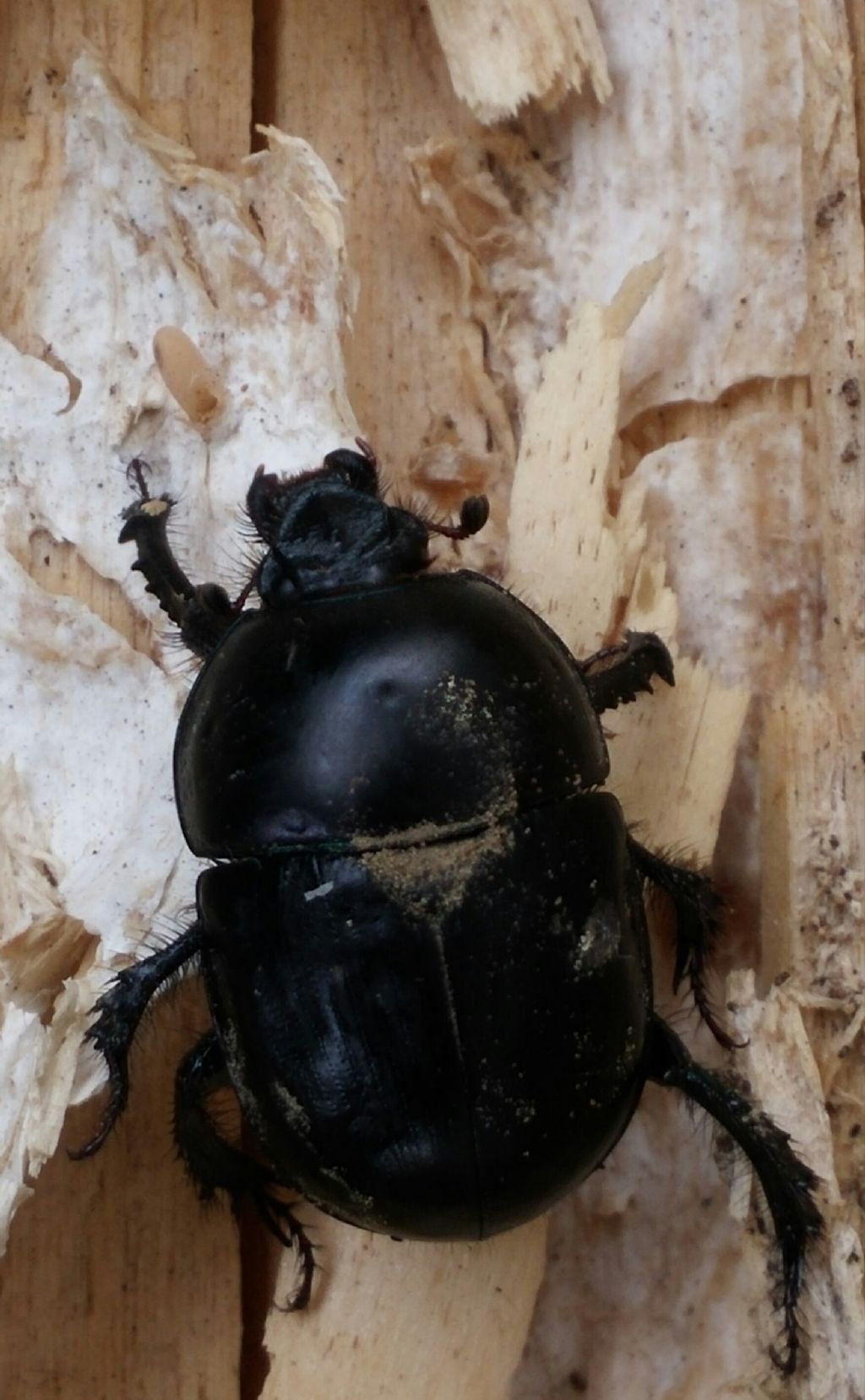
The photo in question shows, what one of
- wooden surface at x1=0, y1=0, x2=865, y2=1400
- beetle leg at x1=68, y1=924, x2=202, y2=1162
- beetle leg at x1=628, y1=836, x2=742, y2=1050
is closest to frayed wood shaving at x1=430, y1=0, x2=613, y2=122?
wooden surface at x1=0, y1=0, x2=865, y2=1400

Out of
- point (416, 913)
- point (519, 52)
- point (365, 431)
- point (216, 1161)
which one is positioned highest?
point (519, 52)

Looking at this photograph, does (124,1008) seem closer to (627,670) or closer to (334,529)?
(334,529)

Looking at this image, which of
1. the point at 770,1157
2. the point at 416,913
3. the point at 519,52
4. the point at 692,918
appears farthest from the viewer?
the point at 519,52

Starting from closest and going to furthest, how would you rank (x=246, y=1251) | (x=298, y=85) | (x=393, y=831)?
(x=393, y=831), (x=246, y=1251), (x=298, y=85)

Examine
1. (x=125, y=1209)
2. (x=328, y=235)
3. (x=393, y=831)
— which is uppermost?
(x=328, y=235)

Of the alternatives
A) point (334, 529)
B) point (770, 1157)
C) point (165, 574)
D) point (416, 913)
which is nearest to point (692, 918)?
point (770, 1157)

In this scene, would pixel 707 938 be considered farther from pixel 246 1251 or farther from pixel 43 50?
pixel 43 50

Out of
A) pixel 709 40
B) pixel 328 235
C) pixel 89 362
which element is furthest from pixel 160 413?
pixel 709 40
